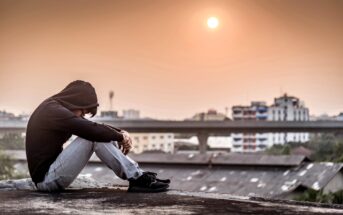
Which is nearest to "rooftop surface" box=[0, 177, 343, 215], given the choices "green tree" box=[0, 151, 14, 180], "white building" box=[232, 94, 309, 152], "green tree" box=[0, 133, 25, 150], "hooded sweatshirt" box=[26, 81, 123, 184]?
"hooded sweatshirt" box=[26, 81, 123, 184]

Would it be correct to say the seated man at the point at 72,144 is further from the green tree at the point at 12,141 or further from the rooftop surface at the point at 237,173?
the green tree at the point at 12,141

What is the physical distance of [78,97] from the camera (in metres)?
4.44

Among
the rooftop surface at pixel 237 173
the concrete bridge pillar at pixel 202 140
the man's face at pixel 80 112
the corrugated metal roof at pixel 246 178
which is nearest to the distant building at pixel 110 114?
the concrete bridge pillar at pixel 202 140

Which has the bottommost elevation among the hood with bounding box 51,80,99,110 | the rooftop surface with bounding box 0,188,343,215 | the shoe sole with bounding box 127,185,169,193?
the rooftop surface with bounding box 0,188,343,215

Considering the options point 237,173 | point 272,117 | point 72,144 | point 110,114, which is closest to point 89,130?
point 72,144

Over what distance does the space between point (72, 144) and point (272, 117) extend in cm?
6510

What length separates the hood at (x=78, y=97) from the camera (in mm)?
4422

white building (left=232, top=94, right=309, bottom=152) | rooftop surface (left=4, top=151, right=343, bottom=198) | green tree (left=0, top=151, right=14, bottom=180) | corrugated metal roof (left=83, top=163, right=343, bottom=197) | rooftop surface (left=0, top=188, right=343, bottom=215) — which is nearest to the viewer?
rooftop surface (left=0, top=188, right=343, bottom=215)

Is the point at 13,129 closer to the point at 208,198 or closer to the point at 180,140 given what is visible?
the point at 180,140

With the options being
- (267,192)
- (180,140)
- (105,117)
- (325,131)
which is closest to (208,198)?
(267,192)

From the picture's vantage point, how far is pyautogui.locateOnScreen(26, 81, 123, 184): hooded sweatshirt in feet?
13.9

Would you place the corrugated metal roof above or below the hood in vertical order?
below

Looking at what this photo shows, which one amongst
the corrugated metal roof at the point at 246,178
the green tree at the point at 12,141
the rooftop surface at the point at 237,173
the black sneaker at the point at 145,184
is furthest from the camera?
the green tree at the point at 12,141

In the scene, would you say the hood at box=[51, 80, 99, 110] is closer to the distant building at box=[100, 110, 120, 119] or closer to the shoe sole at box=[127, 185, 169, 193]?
the shoe sole at box=[127, 185, 169, 193]
